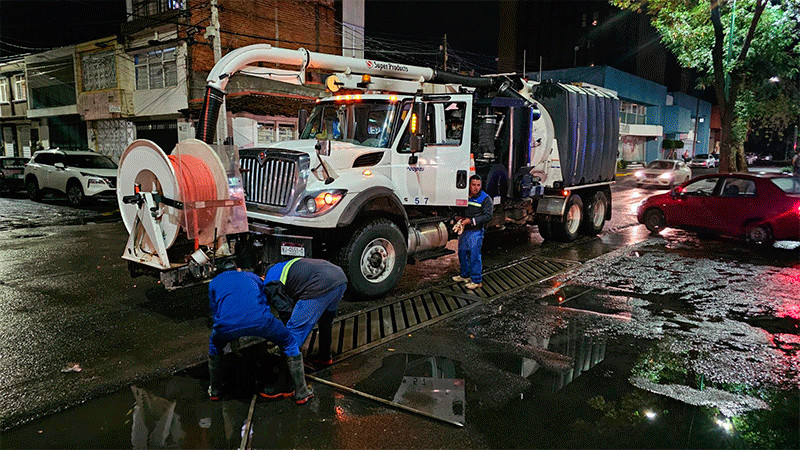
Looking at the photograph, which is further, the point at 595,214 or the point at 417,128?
the point at 595,214

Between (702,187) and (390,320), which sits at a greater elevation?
(702,187)

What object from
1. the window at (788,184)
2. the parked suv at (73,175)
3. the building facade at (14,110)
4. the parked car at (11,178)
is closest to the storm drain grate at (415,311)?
the window at (788,184)

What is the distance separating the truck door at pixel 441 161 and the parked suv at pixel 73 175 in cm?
1226

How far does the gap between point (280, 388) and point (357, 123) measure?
467 centimetres

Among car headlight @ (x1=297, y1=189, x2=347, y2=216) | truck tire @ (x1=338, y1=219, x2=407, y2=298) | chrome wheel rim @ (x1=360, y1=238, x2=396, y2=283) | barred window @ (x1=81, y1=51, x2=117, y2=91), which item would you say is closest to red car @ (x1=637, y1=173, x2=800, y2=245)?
truck tire @ (x1=338, y1=219, x2=407, y2=298)

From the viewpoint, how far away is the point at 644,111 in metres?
47.7

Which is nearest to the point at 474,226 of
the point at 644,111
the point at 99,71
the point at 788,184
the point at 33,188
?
the point at 788,184

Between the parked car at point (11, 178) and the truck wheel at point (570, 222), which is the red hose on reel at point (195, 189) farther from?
the parked car at point (11, 178)

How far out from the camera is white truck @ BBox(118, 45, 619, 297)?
6.57 m

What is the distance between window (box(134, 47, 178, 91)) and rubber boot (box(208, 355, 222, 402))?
2090 cm

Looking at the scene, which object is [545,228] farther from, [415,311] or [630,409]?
[630,409]

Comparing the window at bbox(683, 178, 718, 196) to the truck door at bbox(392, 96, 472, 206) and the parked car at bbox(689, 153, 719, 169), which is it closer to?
the truck door at bbox(392, 96, 472, 206)

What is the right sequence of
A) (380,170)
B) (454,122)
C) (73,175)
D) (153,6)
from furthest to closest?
(153,6), (73,175), (454,122), (380,170)

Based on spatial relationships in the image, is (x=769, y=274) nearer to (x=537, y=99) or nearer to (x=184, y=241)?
(x=537, y=99)
